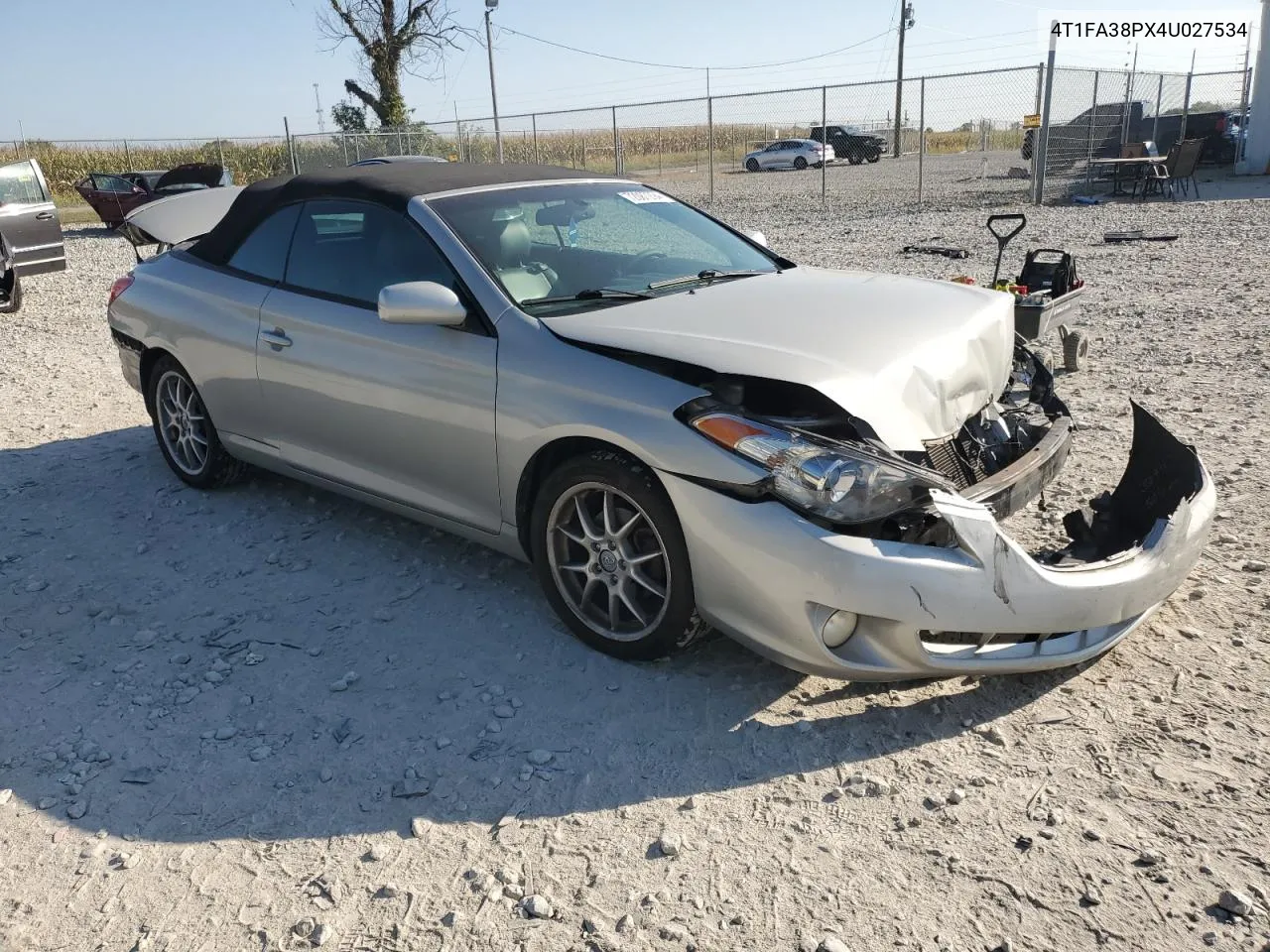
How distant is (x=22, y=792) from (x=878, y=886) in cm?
240

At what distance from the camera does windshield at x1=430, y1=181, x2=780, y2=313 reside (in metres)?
3.80

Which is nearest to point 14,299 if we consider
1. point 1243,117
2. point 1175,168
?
point 1175,168

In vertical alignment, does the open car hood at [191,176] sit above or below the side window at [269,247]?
above

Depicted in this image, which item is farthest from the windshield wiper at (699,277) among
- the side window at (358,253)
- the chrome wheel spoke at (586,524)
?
the chrome wheel spoke at (586,524)

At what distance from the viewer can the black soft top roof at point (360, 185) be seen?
414cm

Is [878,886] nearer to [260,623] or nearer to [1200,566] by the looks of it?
[1200,566]

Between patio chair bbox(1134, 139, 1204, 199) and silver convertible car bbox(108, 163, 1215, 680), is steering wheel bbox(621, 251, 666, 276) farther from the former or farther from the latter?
patio chair bbox(1134, 139, 1204, 199)

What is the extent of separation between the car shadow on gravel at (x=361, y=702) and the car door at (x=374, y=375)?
0.45 m

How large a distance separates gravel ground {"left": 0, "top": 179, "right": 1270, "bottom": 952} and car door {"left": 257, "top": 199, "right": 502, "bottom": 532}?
463mm

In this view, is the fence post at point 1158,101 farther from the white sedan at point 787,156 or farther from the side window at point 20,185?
the side window at point 20,185

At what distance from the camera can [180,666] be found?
356cm

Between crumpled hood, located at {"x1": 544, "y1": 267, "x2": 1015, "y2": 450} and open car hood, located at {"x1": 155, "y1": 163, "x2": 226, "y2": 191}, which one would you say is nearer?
crumpled hood, located at {"x1": 544, "y1": 267, "x2": 1015, "y2": 450}

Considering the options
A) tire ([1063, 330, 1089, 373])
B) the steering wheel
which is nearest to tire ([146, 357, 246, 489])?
the steering wheel

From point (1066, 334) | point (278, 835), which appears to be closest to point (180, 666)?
point (278, 835)
